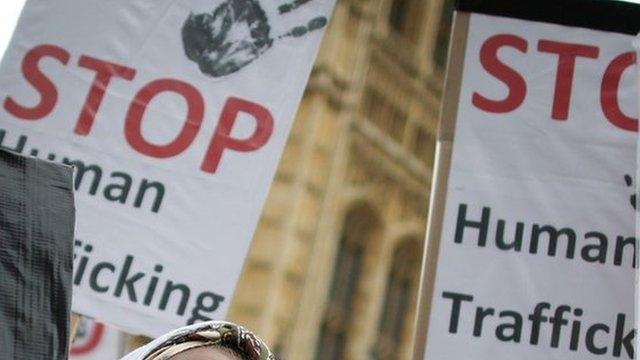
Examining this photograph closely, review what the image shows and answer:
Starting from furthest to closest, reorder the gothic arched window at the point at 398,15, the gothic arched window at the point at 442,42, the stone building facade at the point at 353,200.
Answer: the gothic arched window at the point at 442,42 → the gothic arched window at the point at 398,15 → the stone building facade at the point at 353,200

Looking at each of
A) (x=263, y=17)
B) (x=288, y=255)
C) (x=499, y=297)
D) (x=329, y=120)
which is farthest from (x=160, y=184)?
(x=329, y=120)

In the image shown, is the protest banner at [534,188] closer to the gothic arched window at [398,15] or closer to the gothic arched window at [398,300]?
the gothic arched window at [398,300]

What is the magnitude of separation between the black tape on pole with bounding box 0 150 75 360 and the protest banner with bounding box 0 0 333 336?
4.66 feet

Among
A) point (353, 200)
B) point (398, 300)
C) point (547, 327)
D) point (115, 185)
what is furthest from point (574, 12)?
point (398, 300)

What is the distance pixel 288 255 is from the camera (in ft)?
42.8

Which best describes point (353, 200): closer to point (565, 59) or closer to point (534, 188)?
point (565, 59)

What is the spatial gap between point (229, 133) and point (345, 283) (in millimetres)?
11523

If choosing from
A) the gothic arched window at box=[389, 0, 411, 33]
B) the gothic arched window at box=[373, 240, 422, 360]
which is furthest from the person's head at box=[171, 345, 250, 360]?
the gothic arched window at box=[389, 0, 411, 33]

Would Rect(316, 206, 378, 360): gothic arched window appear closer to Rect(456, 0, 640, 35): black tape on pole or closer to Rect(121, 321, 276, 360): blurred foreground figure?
Rect(456, 0, 640, 35): black tape on pole

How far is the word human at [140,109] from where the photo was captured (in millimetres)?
2781

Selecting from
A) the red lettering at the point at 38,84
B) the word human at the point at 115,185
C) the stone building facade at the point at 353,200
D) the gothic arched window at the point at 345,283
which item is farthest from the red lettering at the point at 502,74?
the gothic arched window at the point at 345,283

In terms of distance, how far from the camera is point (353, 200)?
1453 centimetres

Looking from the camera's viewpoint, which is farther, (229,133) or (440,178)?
(229,133)

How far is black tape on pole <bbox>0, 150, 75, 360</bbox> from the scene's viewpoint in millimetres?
1068
